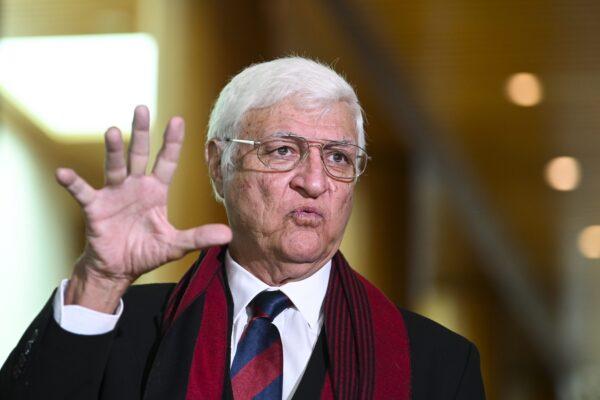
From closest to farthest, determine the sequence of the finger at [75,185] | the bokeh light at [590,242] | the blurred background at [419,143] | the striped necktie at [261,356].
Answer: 1. the finger at [75,185]
2. the striped necktie at [261,356]
3. the bokeh light at [590,242]
4. the blurred background at [419,143]

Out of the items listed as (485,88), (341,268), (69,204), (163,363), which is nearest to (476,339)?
(485,88)

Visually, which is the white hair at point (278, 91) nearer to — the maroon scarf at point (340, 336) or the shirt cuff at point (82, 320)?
the maroon scarf at point (340, 336)

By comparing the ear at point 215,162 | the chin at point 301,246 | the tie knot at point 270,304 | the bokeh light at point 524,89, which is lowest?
the tie knot at point 270,304

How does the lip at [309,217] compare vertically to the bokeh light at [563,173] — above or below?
above

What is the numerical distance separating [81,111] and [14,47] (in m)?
0.38

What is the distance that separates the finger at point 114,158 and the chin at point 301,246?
41 cm

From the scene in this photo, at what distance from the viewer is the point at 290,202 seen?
2031 millimetres

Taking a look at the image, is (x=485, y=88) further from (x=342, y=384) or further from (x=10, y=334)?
(x=342, y=384)

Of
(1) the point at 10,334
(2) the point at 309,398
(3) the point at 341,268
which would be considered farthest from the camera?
(1) the point at 10,334

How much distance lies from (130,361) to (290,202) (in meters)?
0.42

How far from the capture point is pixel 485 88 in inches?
166

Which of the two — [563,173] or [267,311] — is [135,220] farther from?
[563,173]

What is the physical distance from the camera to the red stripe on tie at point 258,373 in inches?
76.5

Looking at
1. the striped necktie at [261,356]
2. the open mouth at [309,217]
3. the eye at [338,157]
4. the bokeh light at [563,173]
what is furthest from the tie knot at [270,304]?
the bokeh light at [563,173]
